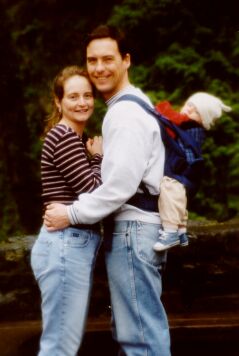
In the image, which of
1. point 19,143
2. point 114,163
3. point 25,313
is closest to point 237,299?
point 25,313

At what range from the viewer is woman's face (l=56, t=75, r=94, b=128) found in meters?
3.36

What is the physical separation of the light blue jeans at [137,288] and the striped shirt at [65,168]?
270 millimetres

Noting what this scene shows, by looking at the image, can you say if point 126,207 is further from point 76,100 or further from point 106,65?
point 106,65

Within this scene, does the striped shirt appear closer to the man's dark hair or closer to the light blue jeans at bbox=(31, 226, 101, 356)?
the light blue jeans at bbox=(31, 226, 101, 356)

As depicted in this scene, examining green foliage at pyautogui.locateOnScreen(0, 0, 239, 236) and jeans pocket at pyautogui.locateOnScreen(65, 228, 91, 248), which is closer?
jeans pocket at pyautogui.locateOnScreen(65, 228, 91, 248)

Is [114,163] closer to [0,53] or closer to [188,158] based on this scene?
[188,158]

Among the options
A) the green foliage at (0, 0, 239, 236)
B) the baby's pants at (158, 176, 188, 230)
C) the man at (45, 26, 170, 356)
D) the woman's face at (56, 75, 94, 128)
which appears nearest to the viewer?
Answer: the man at (45, 26, 170, 356)

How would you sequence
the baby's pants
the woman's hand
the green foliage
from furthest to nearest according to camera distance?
the green foliage < the woman's hand < the baby's pants

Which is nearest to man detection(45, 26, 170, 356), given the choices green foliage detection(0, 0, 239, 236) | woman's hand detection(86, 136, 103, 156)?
woman's hand detection(86, 136, 103, 156)

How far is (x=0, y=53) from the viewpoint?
25.6 feet

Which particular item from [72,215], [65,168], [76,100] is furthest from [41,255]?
[76,100]

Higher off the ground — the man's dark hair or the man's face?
the man's dark hair

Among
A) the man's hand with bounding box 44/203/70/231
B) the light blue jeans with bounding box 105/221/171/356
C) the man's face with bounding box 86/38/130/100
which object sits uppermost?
the man's face with bounding box 86/38/130/100

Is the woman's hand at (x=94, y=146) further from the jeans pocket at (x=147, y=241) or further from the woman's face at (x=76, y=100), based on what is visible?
the jeans pocket at (x=147, y=241)
